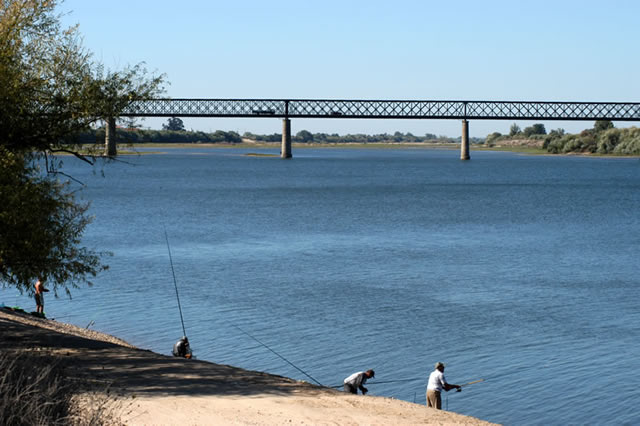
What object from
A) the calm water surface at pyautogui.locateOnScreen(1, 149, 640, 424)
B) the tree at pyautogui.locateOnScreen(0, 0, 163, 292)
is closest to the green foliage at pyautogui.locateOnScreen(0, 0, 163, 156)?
the tree at pyautogui.locateOnScreen(0, 0, 163, 292)

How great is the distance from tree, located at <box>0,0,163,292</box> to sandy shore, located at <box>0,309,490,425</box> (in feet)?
7.54

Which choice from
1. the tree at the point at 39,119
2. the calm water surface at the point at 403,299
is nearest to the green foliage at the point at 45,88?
the tree at the point at 39,119

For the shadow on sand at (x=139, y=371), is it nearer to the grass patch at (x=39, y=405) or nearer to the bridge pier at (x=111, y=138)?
the grass patch at (x=39, y=405)

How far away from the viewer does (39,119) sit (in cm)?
2200

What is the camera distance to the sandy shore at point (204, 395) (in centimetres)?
1711

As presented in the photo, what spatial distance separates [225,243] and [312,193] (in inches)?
2319

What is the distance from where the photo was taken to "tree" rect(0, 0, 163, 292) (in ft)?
68.7

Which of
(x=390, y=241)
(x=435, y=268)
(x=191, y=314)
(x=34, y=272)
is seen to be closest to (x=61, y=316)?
(x=191, y=314)

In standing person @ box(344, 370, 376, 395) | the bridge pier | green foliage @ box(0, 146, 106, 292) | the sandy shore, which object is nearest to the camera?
the sandy shore

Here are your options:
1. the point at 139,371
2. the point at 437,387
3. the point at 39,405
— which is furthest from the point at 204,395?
the point at 39,405

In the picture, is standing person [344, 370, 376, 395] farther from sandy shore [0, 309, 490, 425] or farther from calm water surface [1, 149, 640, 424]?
calm water surface [1, 149, 640, 424]

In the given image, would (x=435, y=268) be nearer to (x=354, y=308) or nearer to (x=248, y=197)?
(x=354, y=308)

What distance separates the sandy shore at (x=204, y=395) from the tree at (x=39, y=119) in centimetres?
230

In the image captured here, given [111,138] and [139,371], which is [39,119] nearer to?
[111,138]
